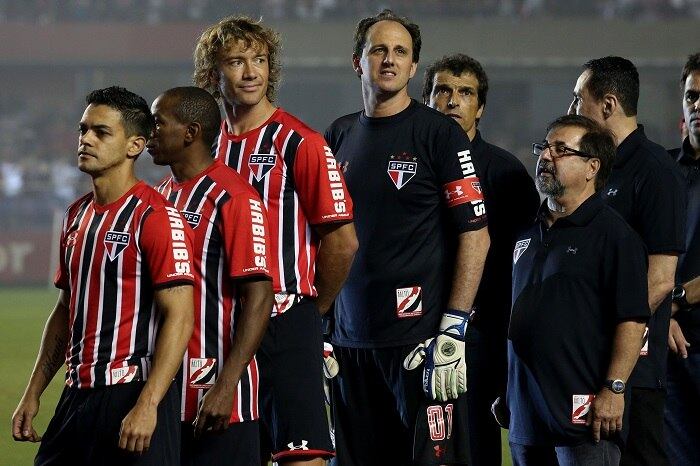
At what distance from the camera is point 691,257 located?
15.9 feet

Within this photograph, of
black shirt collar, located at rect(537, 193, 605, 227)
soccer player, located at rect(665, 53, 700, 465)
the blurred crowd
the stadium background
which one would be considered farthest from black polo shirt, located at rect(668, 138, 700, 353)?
the blurred crowd

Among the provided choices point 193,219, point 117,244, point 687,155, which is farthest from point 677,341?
point 117,244

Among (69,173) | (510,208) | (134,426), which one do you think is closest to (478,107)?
(510,208)

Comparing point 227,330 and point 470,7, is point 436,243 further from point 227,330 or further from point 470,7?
point 470,7

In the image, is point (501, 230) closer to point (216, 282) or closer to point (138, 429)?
point (216, 282)

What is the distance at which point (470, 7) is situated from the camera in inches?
1146

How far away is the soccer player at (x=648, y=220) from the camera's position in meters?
4.30

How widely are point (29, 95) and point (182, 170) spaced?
27365 mm

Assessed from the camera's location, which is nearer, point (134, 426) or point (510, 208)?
point (134, 426)

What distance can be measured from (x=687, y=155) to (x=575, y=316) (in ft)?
4.46

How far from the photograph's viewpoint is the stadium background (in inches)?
1103

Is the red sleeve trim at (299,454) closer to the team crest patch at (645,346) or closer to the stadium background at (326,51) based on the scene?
the team crest patch at (645,346)

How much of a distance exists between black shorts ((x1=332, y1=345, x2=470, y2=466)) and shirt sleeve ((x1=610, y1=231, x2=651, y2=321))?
76 cm

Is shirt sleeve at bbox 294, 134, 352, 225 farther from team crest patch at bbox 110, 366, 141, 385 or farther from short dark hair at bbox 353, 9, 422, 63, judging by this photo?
team crest patch at bbox 110, 366, 141, 385
